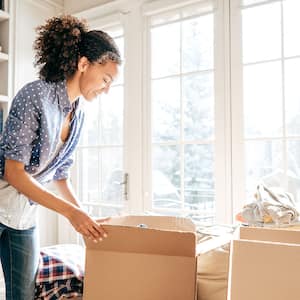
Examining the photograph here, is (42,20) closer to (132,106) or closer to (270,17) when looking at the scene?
(132,106)

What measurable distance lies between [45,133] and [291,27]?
1575 millimetres

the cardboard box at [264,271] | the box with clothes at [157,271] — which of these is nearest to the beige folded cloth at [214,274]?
the box with clothes at [157,271]

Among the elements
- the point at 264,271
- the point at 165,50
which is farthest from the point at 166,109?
the point at 264,271

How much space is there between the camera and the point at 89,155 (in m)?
2.88

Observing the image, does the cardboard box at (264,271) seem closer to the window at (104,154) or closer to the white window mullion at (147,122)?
the white window mullion at (147,122)

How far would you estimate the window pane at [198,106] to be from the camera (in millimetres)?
2273

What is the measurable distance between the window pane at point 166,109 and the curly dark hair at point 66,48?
3.83 feet

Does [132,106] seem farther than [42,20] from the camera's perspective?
No

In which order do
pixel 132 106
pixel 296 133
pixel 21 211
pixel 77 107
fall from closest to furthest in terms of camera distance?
pixel 21 211
pixel 77 107
pixel 296 133
pixel 132 106

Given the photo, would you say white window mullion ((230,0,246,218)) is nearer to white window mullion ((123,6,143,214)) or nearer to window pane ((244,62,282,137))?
window pane ((244,62,282,137))

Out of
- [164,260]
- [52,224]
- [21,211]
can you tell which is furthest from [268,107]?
[52,224]

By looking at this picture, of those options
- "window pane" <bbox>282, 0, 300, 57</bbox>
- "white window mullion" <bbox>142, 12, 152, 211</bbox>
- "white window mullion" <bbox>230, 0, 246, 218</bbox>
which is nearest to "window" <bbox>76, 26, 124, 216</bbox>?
"white window mullion" <bbox>142, 12, 152, 211</bbox>

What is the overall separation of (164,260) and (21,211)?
507 millimetres

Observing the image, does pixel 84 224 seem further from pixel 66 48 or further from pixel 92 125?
pixel 92 125
